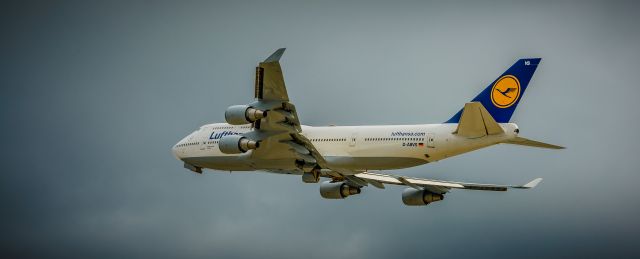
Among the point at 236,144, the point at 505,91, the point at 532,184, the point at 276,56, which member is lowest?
the point at 532,184

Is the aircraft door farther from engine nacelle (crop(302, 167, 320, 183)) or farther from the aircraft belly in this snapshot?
the aircraft belly

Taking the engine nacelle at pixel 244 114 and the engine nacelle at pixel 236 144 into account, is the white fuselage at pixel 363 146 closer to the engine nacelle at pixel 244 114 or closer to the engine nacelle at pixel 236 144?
the engine nacelle at pixel 236 144

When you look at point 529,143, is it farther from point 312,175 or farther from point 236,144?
point 236,144

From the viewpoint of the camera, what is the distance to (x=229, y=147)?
56250 millimetres

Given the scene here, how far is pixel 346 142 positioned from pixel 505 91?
9.40 meters

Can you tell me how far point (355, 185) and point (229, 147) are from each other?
408 inches

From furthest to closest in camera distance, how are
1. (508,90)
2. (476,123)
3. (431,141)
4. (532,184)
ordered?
(532,184)
(431,141)
(508,90)
(476,123)

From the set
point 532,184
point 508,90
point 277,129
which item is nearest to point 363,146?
point 277,129

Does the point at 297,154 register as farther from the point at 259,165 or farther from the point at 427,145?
the point at 427,145

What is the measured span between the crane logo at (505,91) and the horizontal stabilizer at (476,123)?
2103 millimetres

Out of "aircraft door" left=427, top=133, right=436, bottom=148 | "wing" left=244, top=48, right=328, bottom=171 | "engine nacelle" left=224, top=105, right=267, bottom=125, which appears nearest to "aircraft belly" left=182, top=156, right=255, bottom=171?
"wing" left=244, top=48, right=328, bottom=171

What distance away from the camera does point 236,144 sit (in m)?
56.1

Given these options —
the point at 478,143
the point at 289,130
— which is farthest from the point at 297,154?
the point at 478,143

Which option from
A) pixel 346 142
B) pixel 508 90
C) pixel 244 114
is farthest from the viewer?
pixel 346 142
